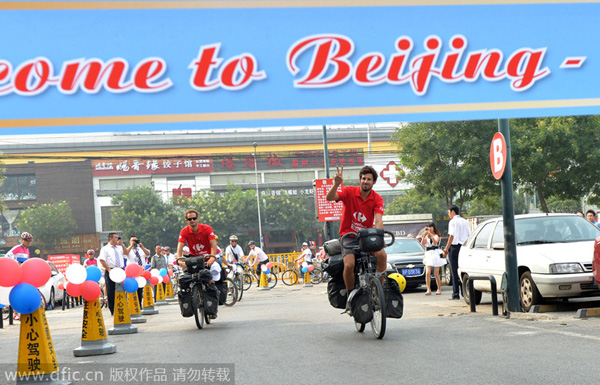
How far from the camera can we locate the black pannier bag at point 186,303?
1214cm

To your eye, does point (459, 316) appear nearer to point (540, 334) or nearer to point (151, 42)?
point (540, 334)

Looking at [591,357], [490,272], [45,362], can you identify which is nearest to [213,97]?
[45,362]

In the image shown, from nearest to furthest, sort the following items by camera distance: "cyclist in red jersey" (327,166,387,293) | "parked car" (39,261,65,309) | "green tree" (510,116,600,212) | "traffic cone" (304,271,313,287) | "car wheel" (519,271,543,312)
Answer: "cyclist in red jersey" (327,166,387,293) → "car wheel" (519,271,543,312) → "parked car" (39,261,65,309) → "green tree" (510,116,600,212) → "traffic cone" (304,271,313,287)

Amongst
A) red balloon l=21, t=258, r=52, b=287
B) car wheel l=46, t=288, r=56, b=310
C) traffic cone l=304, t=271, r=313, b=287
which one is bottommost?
traffic cone l=304, t=271, r=313, b=287

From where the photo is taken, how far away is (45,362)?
7109 mm

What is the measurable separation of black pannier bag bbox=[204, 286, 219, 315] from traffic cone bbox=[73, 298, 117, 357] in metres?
2.82

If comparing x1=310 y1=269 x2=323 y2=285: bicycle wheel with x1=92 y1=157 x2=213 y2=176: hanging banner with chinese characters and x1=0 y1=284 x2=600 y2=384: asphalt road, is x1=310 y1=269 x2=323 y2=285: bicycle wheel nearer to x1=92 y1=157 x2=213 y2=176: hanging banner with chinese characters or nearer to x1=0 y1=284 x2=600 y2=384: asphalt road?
x1=0 y1=284 x2=600 y2=384: asphalt road

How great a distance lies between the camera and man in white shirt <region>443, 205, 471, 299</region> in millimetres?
15734

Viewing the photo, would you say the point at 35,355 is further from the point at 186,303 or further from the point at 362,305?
the point at 186,303

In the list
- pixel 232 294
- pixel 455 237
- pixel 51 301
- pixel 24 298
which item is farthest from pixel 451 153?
pixel 24 298

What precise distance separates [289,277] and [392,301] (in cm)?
2478

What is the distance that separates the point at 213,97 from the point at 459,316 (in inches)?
229

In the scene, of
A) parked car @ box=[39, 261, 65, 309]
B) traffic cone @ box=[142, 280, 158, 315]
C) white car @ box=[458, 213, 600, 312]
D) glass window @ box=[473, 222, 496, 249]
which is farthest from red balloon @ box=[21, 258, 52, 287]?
parked car @ box=[39, 261, 65, 309]

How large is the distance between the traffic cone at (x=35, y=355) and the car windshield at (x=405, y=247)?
48.9ft
